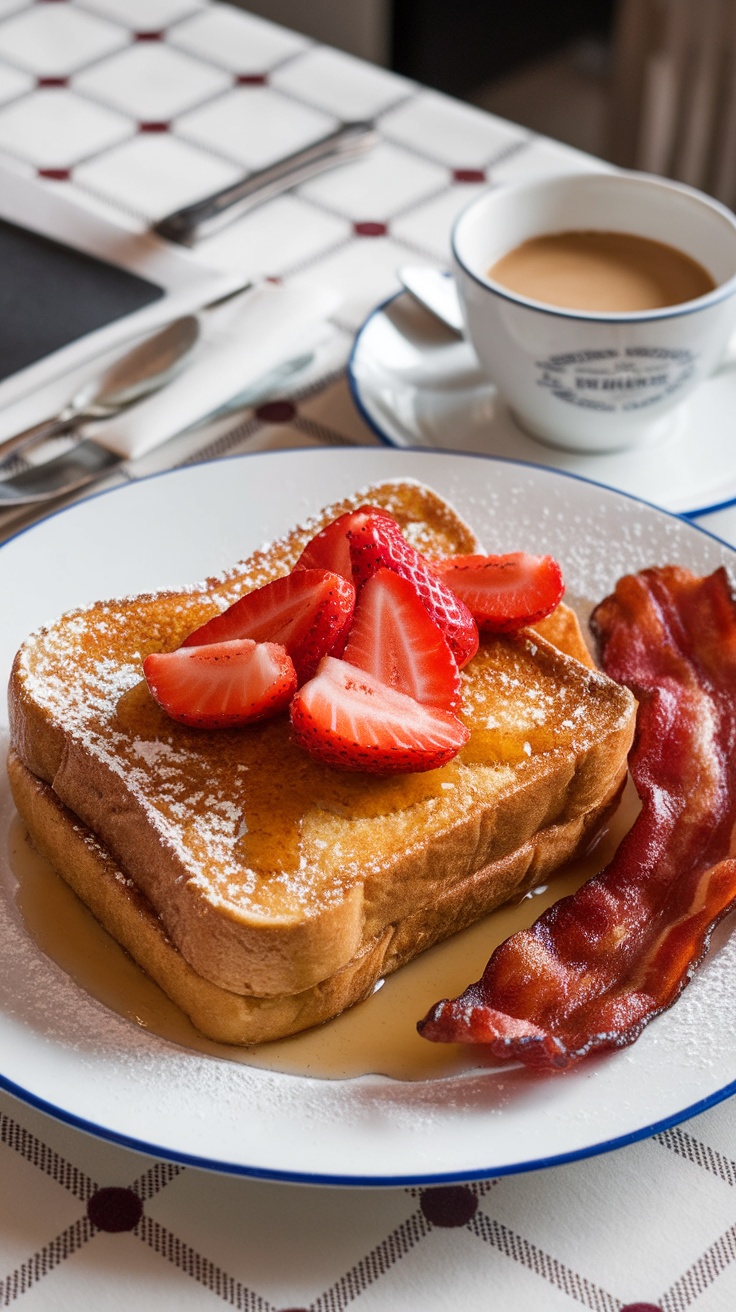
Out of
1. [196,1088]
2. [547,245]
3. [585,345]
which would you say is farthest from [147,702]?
[547,245]

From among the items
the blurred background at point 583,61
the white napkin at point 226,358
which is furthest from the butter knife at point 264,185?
the blurred background at point 583,61

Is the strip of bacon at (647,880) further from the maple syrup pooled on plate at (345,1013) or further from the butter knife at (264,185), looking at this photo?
the butter knife at (264,185)

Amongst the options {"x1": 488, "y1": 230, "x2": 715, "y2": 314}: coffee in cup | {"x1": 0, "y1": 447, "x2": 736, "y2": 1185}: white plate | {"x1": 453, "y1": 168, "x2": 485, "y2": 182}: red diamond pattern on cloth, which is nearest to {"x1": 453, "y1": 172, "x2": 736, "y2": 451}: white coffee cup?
{"x1": 488, "y1": 230, "x2": 715, "y2": 314}: coffee in cup

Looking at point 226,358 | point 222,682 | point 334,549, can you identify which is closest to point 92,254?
point 226,358

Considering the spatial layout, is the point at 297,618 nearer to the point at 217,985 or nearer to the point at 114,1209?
the point at 217,985

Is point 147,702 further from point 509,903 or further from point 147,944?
point 509,903

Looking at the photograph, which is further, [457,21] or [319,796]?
[457,21]
